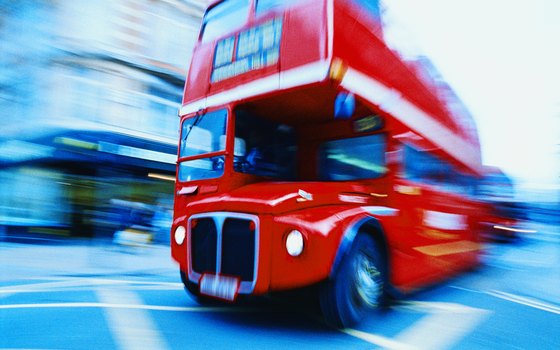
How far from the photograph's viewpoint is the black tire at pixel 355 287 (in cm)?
368

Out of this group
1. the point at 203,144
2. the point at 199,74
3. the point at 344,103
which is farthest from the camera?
the point at 199,74

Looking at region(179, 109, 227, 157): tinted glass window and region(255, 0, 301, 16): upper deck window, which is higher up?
region(255, 0, 301, 16): upper deck window

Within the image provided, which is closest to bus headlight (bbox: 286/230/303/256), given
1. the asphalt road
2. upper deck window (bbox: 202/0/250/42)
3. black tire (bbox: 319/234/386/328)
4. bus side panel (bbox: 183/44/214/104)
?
black tire (bbox: 319/234/386/328)

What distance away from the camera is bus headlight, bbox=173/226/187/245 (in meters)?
4.48

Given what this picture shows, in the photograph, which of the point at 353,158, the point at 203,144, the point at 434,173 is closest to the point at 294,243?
the point at 353,158

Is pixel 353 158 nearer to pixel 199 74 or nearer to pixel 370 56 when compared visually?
pixel 370 56

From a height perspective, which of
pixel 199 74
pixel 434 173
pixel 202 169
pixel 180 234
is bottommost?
pixel 180 234

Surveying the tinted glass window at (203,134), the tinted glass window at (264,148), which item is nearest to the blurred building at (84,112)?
the tinted glass window at (203,134)

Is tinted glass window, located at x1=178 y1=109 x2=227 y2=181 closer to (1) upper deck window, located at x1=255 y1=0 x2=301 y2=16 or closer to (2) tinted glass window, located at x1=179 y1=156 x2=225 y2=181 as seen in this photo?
(2) tinted glass window, located at x1=179 y1=156 x2=225 y2=181

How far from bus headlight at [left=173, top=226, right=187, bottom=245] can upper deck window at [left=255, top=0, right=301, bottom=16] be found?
8.10 feet

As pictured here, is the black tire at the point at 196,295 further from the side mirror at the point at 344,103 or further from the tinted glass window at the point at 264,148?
the side mirror at the point at 344,103

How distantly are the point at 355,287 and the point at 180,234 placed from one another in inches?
74.4

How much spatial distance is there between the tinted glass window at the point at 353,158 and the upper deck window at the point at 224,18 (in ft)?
5.76

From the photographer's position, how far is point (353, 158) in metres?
4.83
